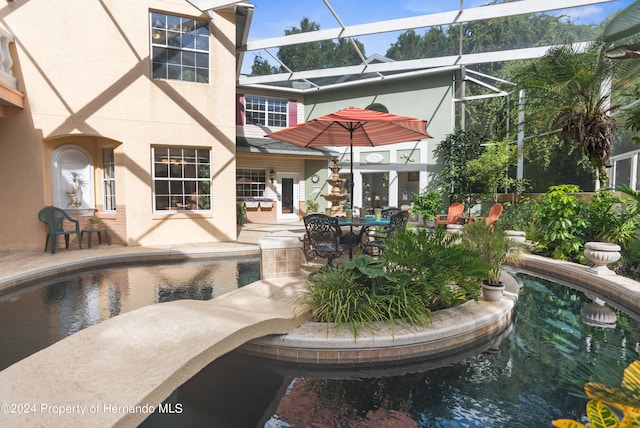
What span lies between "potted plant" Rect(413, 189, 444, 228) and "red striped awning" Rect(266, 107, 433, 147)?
6.27 meters

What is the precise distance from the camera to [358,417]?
270 centimetres

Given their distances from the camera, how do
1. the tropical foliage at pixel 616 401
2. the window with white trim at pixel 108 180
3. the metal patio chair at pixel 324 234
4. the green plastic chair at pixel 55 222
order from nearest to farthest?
the tropical foliage at pixel 616 401 < the metal patio chair at pixel 324 234 < the green plastic chair at pixel 55 222 < the window with white trim at pixel 108 180

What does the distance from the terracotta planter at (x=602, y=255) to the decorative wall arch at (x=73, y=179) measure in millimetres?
11474

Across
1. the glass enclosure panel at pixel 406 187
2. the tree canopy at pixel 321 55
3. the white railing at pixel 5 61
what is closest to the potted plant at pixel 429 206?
the glass enclosure panel at pixel 406 187

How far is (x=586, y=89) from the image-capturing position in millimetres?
8688

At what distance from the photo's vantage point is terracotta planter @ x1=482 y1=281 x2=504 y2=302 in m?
4.60

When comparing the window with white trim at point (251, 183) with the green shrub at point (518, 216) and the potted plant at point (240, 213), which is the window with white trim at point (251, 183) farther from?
the green shrub at point (518, 216)

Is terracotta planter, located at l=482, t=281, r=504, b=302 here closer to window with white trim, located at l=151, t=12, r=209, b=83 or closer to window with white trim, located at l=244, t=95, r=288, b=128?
window with white trim, located at l=151, t=12, r=209, b=83

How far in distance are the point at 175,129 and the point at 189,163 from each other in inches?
38.1

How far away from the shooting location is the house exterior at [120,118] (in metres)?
8.45

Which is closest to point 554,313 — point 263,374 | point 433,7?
point 263,374

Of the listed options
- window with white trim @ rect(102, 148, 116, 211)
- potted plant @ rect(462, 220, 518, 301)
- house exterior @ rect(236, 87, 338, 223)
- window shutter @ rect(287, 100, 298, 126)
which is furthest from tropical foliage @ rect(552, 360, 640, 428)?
window shutter @ rect(287, 100, 298, 126)

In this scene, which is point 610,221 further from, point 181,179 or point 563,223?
point 181,179

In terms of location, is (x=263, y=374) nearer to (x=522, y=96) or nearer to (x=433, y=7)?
(x=433, y=7)
